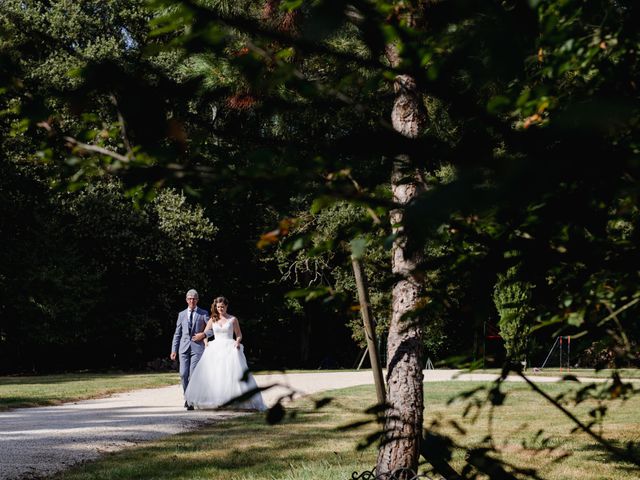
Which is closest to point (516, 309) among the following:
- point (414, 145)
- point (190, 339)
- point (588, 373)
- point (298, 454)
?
point (414, 145)

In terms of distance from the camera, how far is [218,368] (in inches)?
537

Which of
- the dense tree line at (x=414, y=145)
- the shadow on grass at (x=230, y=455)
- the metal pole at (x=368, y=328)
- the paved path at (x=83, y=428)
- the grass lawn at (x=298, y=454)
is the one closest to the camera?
the dense tree line at (x=414, y=145)

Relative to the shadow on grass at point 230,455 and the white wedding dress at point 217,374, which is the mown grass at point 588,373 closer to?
the shadow on grass at point 230,455

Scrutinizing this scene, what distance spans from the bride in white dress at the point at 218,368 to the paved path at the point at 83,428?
1.12 feet

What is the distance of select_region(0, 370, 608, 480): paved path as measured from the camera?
809 centimetres

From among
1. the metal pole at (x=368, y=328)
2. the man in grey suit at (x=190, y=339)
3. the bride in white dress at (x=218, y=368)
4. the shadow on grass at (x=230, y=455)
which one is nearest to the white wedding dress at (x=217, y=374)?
the bride in white dress at (x=218, y=368)

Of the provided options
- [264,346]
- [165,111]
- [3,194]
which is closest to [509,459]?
[165,111]

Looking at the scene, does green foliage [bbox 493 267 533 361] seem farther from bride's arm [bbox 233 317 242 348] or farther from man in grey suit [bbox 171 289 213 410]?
man in grey suit [bbox 171 289 213 410]

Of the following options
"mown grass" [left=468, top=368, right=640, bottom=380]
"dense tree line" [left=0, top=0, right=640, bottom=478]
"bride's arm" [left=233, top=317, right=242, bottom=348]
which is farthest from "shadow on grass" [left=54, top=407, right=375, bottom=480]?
"dense tree line" [left=0, top=0, right=640, bottom=478]

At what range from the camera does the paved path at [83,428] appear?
809 cm

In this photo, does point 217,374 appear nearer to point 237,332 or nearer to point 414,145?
point 237,332

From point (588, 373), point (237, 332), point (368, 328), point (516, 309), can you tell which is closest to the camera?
point (516, 309)

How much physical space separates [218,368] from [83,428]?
3172 millimetres

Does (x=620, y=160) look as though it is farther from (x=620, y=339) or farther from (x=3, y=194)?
(x=3, y=194)
